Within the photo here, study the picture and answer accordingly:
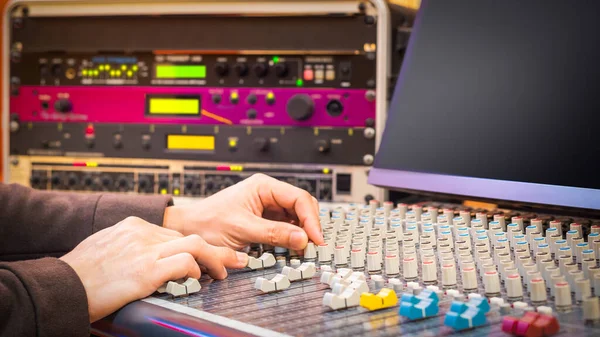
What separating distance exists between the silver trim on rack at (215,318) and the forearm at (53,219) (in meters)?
0.44

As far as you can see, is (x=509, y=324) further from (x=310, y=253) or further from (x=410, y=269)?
(x=310, y=253)

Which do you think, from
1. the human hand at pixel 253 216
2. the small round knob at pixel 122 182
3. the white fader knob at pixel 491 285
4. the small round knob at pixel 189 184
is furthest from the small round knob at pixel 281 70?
the white fader knob at pixel 491 285

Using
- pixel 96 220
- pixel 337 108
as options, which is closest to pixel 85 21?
pixel 337 108

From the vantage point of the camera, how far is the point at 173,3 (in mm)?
1853

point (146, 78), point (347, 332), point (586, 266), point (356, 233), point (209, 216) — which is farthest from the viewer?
point (146, 78)

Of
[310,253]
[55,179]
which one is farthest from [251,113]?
[310,253]

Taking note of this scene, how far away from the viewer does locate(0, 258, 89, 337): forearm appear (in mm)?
809

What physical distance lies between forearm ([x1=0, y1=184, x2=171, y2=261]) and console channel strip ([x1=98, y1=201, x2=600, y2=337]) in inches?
12.6

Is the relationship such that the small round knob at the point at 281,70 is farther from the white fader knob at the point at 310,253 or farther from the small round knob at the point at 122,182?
the white fader knob at the point at 310,253

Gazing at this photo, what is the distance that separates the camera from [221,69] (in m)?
1.84

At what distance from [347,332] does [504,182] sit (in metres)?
0.67

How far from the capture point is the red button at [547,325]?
2.11ft

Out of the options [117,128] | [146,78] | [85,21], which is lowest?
→ [117,128]

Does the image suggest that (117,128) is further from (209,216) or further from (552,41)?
(552,41)
